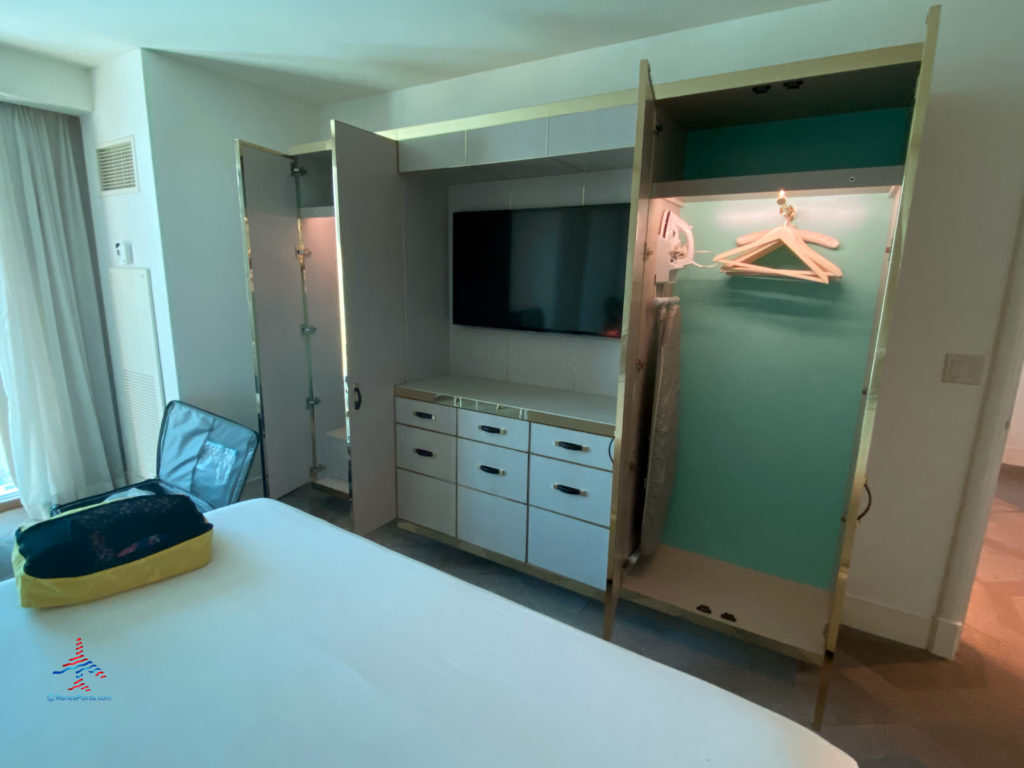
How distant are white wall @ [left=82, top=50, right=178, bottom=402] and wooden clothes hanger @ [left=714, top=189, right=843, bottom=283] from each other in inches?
117

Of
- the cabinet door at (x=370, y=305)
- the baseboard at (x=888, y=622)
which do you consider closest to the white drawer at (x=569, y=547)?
the cabinet door at (x=370, y=305)

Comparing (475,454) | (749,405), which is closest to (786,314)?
(749,405)

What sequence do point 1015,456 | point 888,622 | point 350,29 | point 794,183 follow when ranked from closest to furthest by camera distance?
point 794,183
point 888,622
point 350,29
point 1015,456

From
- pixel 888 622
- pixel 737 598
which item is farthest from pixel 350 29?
pixel 888 622

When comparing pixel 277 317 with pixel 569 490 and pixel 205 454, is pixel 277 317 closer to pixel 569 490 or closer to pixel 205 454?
pixel 205 454

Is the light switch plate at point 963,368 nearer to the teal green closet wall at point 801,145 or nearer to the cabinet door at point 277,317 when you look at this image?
the teal green closet wall at point 801,145

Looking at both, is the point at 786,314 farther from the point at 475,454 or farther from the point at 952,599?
the point at 475,454

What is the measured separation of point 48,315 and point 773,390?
3.98 m

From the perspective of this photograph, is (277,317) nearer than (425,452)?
No

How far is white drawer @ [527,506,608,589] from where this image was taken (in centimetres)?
230

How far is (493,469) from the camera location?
8.36 feet

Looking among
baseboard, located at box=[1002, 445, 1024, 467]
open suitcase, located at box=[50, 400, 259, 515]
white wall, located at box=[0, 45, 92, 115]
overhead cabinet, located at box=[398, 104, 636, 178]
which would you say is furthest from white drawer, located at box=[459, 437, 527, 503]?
baseboard, located at box=[1002, 445, 1024, 467]

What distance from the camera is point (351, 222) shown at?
241cm

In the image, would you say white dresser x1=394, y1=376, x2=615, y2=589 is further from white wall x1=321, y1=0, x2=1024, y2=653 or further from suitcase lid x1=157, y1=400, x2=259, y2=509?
white wall x1=321, y1=0, x2=1024, y2=653
